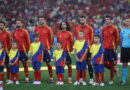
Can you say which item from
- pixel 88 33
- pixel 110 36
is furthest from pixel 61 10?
pixel 110 36

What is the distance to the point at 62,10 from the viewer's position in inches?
1303

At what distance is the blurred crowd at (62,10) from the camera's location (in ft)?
103

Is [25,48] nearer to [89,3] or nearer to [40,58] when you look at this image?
[40,58]

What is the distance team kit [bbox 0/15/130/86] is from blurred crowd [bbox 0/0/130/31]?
19.5 meters

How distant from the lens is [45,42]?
10680 millimetres

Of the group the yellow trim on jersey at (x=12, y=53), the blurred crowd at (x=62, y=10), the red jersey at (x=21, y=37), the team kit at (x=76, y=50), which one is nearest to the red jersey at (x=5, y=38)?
the team kit at (x=76, y=50)

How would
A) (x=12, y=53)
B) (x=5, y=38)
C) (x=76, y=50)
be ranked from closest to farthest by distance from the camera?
(x=76, y=50), (x=12, y=53), (x=5, y=38)

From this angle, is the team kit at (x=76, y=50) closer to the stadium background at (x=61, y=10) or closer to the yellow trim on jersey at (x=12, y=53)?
the yellow trim on jersey at (x=12, y=53)

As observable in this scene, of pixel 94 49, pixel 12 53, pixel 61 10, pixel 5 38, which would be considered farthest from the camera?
pixel 61 10

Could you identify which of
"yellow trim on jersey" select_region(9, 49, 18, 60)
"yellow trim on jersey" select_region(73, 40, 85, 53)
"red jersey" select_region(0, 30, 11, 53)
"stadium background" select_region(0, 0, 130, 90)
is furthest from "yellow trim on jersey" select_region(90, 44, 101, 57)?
"stadium background" select_region(0, 0, 130, 90)

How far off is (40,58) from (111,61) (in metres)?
1.91

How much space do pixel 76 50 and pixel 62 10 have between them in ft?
76.3

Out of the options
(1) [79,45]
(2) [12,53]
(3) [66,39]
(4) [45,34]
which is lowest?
(2) [12,53]

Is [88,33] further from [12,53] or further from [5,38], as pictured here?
[5,38]
